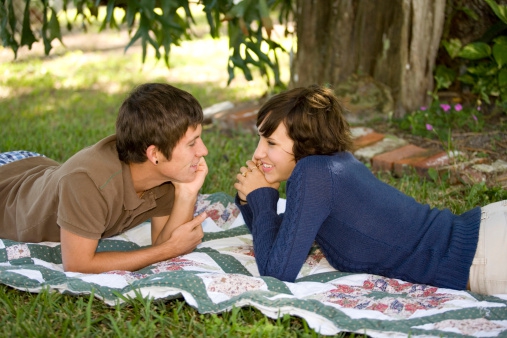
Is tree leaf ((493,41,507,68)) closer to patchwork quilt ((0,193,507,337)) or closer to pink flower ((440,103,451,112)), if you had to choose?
pink flower ((440,103,451,112))

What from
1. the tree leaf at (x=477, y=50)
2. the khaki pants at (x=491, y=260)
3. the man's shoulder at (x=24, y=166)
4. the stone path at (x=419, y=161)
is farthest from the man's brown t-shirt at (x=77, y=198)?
the tree leaf at (x=477, y=50)

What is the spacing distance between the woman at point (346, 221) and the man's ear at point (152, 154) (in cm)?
45

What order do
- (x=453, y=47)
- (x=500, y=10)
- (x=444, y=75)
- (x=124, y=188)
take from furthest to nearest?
(x=444, y=75), (x=453, y=47), (x=500, y=10), (x=124, y=188)

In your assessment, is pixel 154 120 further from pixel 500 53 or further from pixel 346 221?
pixel 500 53

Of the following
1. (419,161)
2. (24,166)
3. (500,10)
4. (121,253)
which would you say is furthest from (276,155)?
(500,10)

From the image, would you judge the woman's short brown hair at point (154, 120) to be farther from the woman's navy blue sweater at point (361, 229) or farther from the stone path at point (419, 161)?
the stone path at point (419, 161)

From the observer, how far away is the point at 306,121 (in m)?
2.48

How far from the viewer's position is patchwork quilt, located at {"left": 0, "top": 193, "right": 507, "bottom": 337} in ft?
7.18

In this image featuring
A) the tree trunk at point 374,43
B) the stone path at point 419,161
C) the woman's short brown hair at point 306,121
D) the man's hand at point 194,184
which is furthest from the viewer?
the tree trunk at point 374,43

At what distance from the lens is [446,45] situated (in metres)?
4.70

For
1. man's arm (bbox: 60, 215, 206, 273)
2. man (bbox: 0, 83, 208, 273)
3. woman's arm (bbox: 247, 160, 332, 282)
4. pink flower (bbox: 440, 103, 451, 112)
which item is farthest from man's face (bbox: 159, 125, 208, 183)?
pink flower (bbox: 440, 103, 451, 112)

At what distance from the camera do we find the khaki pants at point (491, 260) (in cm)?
241

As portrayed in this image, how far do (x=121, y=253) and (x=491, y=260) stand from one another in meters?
1.52

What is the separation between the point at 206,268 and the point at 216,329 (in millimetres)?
564
